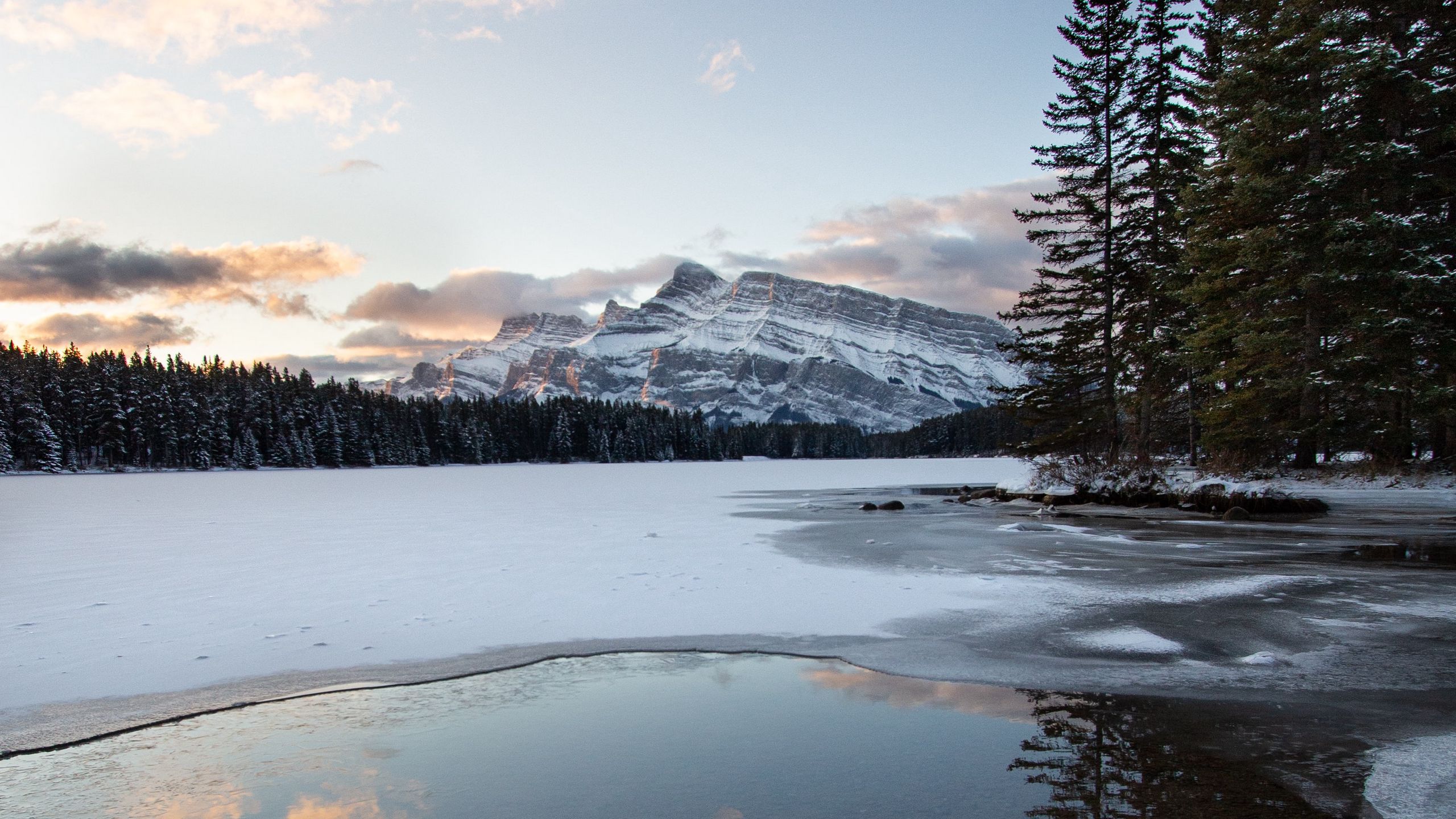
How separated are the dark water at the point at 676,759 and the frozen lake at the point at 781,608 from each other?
61cm

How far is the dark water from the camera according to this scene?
404 centimetres

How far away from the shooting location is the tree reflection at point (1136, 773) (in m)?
3.88

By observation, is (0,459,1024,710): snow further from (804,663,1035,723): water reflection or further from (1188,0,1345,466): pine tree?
(1188,0,1345,466): pine tree

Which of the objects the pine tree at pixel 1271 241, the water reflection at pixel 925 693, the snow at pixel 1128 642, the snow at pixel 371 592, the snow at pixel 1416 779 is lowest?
the snow at pixel 371 592

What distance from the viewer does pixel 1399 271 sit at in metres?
19.8

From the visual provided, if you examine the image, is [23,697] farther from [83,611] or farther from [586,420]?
[586,420]

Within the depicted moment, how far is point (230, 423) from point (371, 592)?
3914 inches

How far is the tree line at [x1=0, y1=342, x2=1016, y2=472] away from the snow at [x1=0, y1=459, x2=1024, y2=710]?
53249mm

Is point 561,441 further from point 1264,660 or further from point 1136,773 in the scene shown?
point 1136,773

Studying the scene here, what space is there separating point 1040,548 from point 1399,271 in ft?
45.6

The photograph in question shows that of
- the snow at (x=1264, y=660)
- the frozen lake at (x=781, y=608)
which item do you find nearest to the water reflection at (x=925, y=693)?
the frozen lake at (x=781, y=608)

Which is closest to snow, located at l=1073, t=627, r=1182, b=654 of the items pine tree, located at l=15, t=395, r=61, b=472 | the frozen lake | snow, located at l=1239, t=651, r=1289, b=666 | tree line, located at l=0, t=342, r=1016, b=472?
the frozen lake

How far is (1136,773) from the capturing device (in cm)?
434

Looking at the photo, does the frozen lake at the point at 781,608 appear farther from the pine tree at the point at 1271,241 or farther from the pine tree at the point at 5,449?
the pine tree at the point at 5,449
